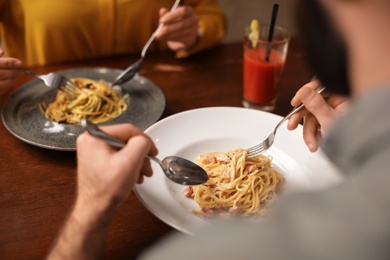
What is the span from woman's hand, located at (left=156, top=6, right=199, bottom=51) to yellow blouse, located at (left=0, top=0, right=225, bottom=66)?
0.16 ft

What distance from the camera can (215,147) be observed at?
4.63ft

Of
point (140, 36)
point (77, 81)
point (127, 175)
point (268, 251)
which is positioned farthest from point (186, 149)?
point (140, 36)

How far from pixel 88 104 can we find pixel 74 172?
0.39 metres

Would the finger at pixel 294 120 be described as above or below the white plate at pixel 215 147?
above

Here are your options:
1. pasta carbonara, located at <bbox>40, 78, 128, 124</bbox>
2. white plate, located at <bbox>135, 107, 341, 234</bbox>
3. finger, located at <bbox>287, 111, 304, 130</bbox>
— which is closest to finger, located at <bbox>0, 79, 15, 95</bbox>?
pasta carbonara, located at <bbox>40, 78, 128, 124</bbox>

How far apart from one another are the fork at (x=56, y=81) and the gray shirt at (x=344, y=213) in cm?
119

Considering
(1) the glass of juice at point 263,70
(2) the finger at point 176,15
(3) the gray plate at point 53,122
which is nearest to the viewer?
(3) the gray plate at point 53,122

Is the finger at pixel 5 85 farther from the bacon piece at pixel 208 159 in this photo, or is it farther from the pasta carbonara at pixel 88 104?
the bacon piece at pixel 208 159

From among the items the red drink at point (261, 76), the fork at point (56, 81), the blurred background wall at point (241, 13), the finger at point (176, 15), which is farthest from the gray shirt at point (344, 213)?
the blurred background wall at point (241, 13)

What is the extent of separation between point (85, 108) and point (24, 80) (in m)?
0.33

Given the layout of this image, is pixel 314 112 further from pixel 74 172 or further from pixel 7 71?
pixel 7 71

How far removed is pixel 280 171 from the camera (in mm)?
1308

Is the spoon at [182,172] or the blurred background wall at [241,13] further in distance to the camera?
the blurred background wall at [241,13]

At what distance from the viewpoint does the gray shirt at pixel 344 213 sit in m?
0.51
